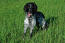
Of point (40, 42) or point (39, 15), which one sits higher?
point (39, 15)

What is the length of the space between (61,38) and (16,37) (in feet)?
4.78

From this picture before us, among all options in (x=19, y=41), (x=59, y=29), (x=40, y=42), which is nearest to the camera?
(x=40, y=42)

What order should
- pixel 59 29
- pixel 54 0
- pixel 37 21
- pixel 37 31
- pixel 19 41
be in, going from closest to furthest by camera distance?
pixel 19 41
pixel 59 29
pixel 37 31
pixel 37 21
pixel 54 0

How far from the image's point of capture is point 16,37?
674 centimetres

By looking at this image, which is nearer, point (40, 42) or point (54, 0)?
point (40, 42)

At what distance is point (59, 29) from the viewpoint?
22.8 feet

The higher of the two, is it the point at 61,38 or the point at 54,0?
the point at 54,0

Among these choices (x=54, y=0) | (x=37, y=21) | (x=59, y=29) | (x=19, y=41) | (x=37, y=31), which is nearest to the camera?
(x=19, y=41)

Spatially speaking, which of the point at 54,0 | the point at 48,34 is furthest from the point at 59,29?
the point at 54,0

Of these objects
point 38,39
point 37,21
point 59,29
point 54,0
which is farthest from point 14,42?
point 54,0

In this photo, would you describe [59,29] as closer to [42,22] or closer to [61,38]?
[61,38]

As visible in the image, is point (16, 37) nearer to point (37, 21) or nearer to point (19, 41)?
point (19, 41)

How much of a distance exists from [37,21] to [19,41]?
2.01 metres

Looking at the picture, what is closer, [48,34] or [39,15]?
[48,34]
